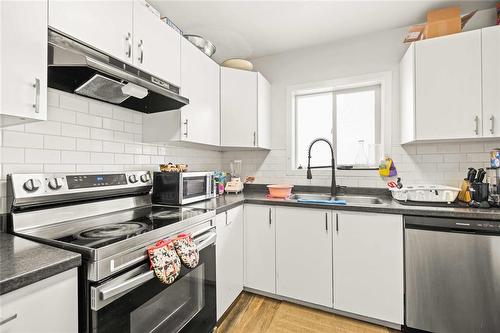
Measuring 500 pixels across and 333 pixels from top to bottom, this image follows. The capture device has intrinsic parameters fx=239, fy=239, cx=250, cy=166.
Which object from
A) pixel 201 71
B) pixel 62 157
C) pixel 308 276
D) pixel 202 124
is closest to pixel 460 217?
pixel 308 276

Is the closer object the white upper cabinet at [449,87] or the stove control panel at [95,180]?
the stove control panel at [95,180]

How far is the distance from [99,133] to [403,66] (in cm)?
251

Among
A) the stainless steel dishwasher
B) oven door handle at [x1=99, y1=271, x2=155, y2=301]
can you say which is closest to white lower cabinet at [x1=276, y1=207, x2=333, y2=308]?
the stainless steel dishwasher

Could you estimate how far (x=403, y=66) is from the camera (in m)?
2.12

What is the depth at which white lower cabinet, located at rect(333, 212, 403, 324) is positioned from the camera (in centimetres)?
166

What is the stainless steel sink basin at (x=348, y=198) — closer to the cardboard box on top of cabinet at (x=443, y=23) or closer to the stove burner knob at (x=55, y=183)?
the cardboard box on top of cabinet at (x=443, y=23)

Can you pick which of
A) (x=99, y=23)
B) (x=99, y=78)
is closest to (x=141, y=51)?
(x=99, y=23)

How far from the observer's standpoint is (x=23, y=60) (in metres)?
0.92

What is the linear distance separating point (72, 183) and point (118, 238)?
590 mm

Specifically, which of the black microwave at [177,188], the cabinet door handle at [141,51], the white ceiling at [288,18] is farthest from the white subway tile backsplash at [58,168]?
the white ceiling at [288,18]

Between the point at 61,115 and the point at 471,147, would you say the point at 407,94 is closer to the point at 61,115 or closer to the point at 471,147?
the point at 471,147

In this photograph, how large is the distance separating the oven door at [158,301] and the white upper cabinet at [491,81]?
2088 mm

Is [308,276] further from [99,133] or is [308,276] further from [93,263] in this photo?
[99,133]

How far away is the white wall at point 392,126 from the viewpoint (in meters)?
2.04
